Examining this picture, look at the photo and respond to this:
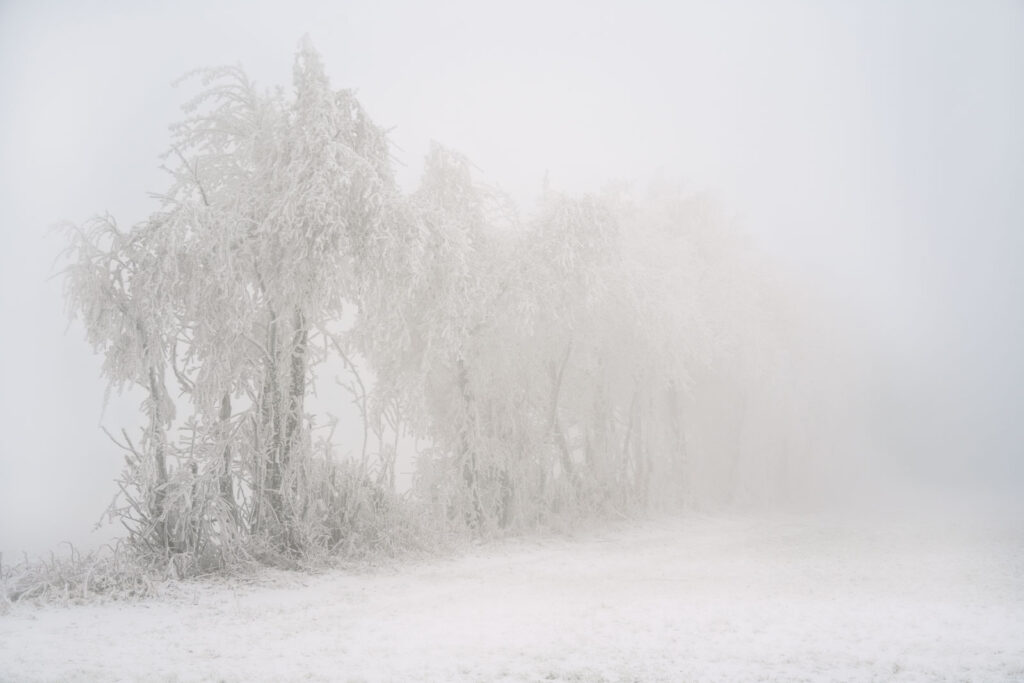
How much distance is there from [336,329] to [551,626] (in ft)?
22.8

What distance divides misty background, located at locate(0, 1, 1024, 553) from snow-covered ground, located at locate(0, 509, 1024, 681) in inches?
209

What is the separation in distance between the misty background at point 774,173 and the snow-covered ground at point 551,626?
5317mm

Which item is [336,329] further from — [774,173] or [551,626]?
[774,173]

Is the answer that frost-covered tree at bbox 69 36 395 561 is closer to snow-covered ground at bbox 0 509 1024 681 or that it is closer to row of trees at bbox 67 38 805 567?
row of trees at bbox 67 38 805 567

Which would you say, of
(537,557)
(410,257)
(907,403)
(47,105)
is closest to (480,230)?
(410,257)

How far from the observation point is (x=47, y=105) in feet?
41.6

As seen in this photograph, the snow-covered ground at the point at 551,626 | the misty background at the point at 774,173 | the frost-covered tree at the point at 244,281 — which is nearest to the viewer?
the snow-covered ground at the point at 551,626

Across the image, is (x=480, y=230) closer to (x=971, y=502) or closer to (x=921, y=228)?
(x=971, y=502)

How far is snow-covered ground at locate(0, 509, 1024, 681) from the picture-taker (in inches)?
241

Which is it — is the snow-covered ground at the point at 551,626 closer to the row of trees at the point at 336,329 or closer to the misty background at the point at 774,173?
the row of trees at the point at 336,329

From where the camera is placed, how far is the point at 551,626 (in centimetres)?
754

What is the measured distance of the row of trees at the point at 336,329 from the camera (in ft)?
31.7

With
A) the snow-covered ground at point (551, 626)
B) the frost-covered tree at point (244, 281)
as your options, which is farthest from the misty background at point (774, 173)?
the snow-covered ground at point (551, 626)

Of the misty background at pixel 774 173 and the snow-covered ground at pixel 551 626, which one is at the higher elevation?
the misty background at pixel 774 173
